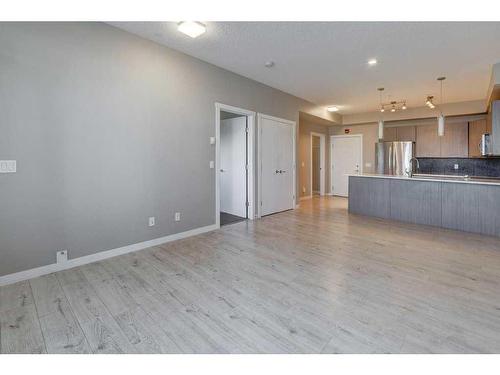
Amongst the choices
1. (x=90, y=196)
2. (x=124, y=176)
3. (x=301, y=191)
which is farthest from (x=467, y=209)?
(x=90, y=196)

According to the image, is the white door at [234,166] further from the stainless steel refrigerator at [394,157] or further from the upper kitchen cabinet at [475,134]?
the upper kitchen cabinet at [475,134]

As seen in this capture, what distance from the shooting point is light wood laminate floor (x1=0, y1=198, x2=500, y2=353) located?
1.69 m

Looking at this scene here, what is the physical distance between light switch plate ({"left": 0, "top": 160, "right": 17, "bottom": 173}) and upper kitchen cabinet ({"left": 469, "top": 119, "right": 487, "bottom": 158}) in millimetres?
8526

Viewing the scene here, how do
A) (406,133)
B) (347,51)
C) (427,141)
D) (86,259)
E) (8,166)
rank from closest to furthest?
(8,166)
(86,259)
(347,51)
(427,141)
(406,133)

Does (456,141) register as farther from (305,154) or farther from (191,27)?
(191,27)

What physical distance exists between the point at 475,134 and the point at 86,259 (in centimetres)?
831

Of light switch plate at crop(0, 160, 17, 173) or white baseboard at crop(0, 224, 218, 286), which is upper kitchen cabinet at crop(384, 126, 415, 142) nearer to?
white baseboard at crop(0, 224, 218, 286)

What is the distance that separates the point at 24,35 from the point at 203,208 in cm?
288

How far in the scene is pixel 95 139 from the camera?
301 cm

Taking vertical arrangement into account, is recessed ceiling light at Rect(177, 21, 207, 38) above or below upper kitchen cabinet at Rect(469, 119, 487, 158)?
above

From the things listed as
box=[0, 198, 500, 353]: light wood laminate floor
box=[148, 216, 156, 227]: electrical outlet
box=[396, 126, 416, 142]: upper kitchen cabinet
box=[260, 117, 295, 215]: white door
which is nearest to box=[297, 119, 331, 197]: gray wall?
box=[260, 117, 295, 215]: white door

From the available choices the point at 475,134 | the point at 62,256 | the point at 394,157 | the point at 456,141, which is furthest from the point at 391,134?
the point at 62,256

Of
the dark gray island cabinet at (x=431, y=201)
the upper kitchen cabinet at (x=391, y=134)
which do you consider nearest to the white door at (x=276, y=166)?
the dark gray island cabinet at (x=431, y=201)
